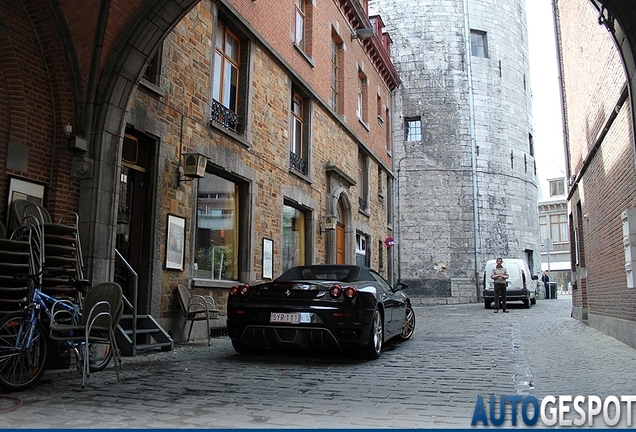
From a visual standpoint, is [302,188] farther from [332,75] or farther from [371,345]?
[371,345]

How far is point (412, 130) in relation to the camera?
1117 inches

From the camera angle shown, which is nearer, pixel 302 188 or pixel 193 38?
pixel 193 38

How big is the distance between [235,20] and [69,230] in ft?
21.9

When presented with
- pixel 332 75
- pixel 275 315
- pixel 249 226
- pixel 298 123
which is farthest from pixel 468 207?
pixel 275 315

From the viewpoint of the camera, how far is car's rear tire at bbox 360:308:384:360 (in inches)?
280

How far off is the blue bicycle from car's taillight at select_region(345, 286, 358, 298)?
3038 millimetres

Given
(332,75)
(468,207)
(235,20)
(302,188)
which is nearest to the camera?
(235,20)

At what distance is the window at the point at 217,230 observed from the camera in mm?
10475

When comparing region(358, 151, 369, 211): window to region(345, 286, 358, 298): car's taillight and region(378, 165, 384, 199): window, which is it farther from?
region(345, 286, 358, 298): car's taillight

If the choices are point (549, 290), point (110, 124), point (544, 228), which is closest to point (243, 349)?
point (110, 124)

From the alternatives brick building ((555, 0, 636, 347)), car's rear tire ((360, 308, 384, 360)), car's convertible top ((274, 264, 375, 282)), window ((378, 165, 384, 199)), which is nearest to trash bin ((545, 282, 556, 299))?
window ((378, 165, 384, 199))

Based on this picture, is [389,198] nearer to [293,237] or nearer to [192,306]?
[293,237]

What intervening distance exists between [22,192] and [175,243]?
113 inches

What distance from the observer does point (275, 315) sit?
22.9 ft
